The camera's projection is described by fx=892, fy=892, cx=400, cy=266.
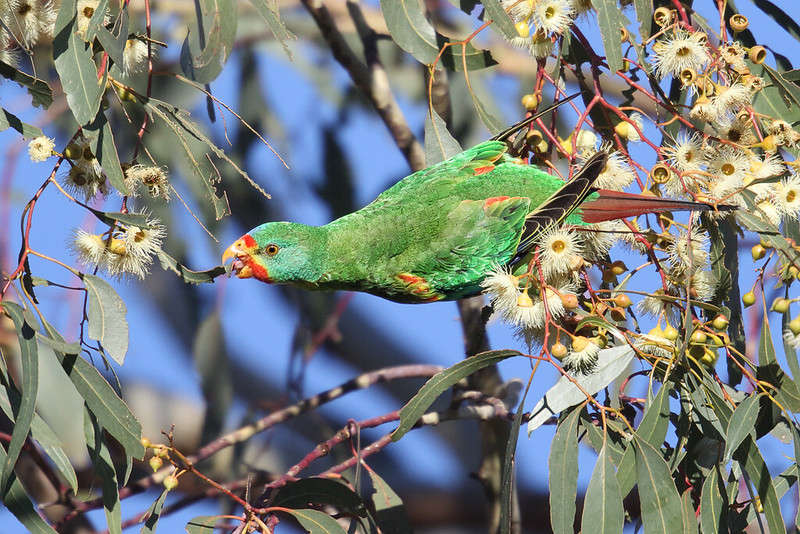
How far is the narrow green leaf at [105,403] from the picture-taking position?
1758 millimetres

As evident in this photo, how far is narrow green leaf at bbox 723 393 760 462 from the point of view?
1643 millimetres

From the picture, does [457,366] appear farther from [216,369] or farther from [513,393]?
[216,369]

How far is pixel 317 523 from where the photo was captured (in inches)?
77.7

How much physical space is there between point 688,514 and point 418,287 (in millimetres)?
894

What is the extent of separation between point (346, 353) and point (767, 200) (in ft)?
8.89

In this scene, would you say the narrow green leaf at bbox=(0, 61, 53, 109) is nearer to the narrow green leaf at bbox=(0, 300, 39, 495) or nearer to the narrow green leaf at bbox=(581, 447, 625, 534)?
the narrow green leaf at bbox=(0, 300, 39, 495)

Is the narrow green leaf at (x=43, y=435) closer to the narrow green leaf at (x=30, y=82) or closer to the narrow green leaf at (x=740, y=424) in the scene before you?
the narrow green leaf at (x=30, y=82)

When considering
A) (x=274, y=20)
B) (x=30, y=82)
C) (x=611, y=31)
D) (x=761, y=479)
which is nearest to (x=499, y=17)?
(x=611, y=31)

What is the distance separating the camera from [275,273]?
7.68ft

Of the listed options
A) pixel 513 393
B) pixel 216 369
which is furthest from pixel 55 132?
pixel 513 393

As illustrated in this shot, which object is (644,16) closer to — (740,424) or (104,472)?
(740,424)

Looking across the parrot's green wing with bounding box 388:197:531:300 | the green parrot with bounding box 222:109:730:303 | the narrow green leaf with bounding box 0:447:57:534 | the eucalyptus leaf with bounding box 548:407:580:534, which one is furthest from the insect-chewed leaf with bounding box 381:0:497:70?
the narrow green leaf with bounding box 0:447:57:534

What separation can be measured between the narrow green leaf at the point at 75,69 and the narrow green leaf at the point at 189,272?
348 millimetres

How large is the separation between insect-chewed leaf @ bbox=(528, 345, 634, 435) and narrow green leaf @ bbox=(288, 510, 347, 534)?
0.49 m
